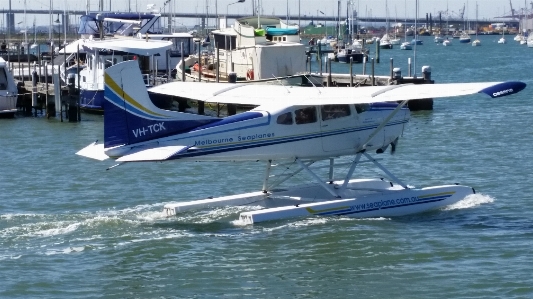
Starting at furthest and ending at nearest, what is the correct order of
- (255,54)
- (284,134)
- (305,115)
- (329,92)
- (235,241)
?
(255,54), (329,92), (305,115), (284,134), (235,241)

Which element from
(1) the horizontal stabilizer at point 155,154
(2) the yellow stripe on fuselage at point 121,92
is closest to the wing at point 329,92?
(2) the yellow stripe on fuselage at point 121,92

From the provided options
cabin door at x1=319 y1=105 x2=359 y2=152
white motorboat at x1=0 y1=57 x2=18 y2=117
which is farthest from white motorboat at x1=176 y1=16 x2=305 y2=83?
cabin door at x1=319 y1=105 x2=359 y2=152

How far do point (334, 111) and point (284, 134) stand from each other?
3.53 feet

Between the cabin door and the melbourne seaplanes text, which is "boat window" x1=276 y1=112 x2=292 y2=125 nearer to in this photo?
the melbourne seaplanes text

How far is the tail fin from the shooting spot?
15.8 m

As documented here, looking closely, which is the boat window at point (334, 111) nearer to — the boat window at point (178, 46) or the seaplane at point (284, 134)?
the seaplane at point (284, 134)

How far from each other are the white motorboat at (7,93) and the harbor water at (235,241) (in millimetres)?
11411

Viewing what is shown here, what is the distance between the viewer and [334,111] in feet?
57.3

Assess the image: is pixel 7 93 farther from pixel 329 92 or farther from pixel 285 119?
pixel 285 119

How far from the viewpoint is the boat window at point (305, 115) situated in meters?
17.1

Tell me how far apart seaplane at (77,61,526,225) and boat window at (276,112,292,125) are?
0.05ft

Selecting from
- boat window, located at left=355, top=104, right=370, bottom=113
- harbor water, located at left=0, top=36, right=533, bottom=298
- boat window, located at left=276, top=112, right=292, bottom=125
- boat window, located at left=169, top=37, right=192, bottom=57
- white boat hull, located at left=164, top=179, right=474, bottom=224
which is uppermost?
boat window, located at left=169, top=37, right=192, bottom=57

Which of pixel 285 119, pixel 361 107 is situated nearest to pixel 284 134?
pixel 285 119

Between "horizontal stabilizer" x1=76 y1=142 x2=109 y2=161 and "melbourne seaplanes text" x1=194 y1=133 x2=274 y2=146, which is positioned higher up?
→ "melbourne seaplanes text" x1=194 y1=133 x2=274 y2=146
